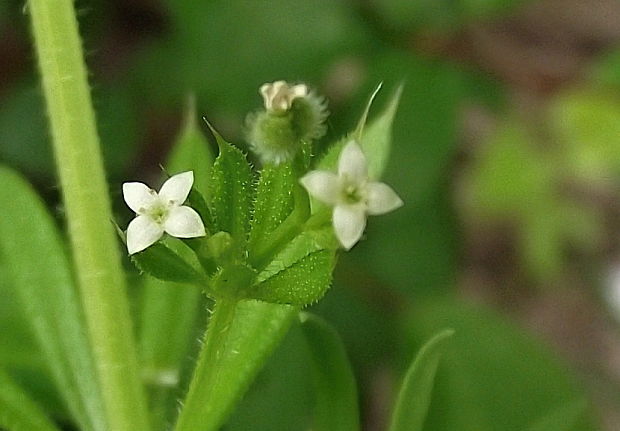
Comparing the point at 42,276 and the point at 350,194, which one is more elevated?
the point at 350,194

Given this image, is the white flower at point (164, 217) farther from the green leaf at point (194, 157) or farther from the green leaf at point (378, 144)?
the green leaf at point (194, 157)

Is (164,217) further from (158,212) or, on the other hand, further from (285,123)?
(285,123)

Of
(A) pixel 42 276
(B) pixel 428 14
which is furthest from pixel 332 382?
(B) pixel 428 14

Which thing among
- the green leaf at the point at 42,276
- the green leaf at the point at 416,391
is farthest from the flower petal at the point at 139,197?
the green leaf at the point at 42,276

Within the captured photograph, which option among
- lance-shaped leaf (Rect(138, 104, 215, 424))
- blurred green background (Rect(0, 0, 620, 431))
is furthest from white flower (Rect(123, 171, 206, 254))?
blurred green background (Rect(0, 0, 620, 431))

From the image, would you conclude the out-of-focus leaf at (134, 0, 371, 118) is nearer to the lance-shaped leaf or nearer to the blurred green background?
the blurred green background

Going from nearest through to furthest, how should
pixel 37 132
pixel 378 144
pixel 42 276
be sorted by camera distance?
pixel 378 144 → pixel 42 276 → pixel 37 132
